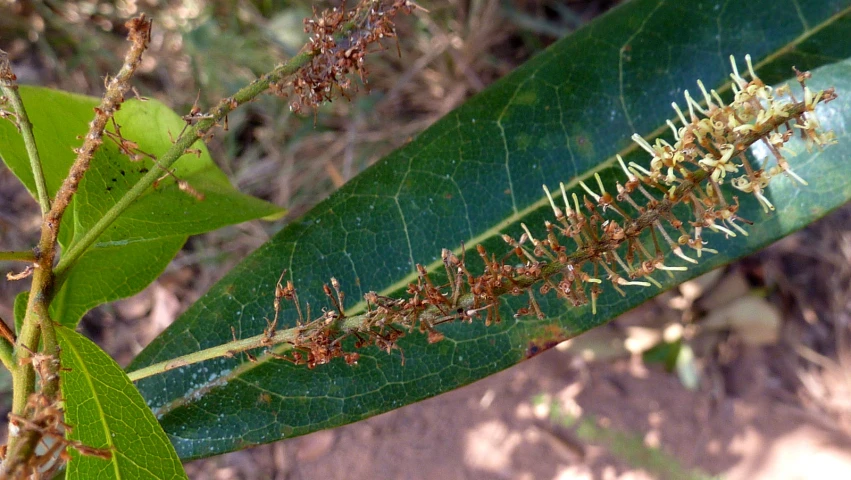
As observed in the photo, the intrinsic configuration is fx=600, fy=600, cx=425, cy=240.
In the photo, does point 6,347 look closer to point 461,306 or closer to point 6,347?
point 6,347

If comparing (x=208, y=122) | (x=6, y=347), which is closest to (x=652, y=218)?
(x=208, y=122)

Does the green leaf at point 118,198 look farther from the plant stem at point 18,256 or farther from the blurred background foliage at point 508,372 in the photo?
the blurred background foliage at point 508,372

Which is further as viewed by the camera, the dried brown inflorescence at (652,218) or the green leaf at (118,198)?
the green leaf at (118,198)

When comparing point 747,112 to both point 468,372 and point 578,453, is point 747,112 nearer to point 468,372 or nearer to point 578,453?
point 468,372

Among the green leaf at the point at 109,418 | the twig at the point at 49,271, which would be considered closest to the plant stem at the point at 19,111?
the twig at the point at 49,271

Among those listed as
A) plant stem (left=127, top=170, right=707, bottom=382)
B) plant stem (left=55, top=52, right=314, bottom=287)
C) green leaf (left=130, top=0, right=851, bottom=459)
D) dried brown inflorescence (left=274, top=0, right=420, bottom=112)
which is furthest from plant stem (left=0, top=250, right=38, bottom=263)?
→ dried brown inflorescence (left=274, top=0, right=420, bottom=112)

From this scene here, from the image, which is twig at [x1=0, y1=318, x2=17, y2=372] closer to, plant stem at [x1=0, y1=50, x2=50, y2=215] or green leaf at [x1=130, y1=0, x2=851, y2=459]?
plant stem at [x1=0, y1=50, x2=50, y2=215]
